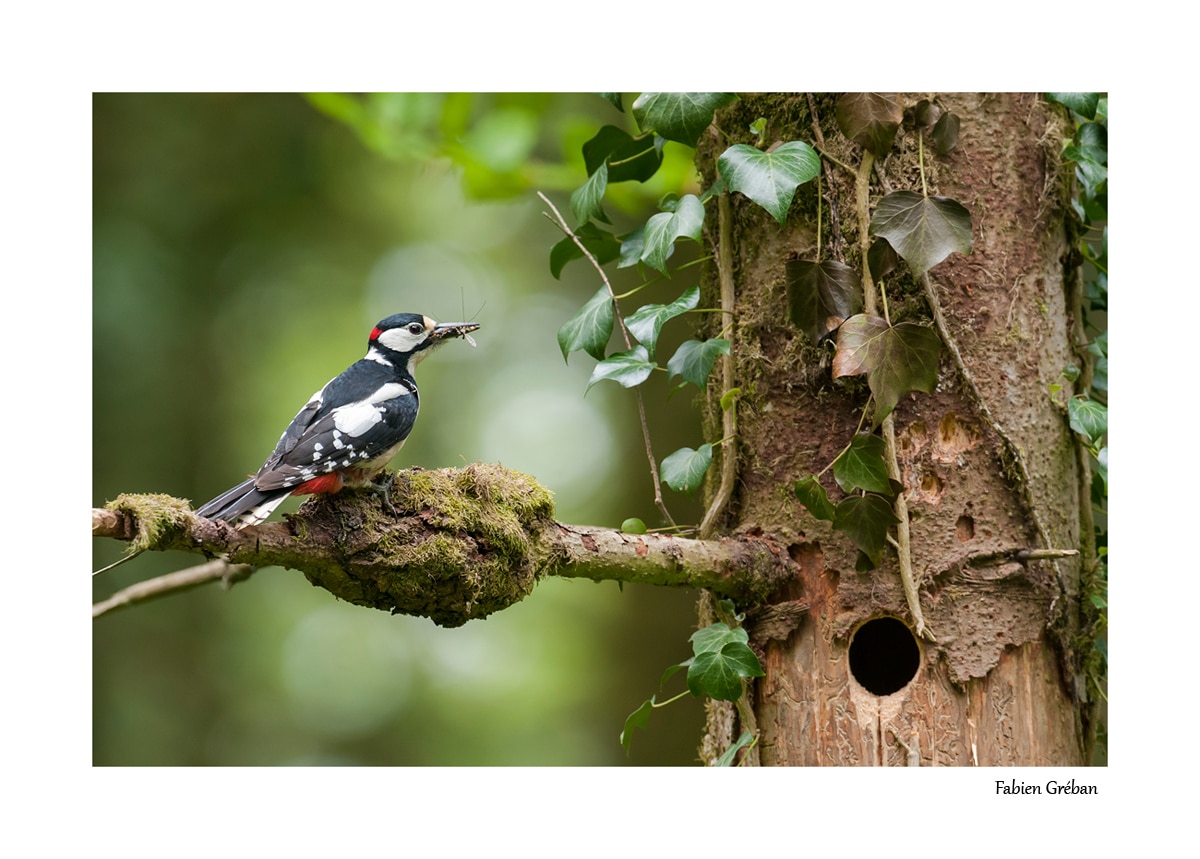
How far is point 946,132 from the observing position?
233 centimetres

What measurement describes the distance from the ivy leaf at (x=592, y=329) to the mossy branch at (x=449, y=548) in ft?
1.24

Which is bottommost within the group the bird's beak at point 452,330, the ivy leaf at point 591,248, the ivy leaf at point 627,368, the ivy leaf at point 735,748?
the ivy leaf at point 735,748

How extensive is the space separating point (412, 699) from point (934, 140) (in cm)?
547

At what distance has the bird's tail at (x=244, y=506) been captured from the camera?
1.77m

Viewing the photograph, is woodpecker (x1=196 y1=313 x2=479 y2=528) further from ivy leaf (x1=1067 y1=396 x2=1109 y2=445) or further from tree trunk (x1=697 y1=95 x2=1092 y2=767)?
ivy leaf (x1=1067 y1=396 x2=1109 y2=445)

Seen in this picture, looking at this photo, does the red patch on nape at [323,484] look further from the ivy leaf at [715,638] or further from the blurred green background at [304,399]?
the blurred green background at [304,399]

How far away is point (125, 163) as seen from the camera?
5371mm

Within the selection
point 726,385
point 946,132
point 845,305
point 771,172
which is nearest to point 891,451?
point 845,305

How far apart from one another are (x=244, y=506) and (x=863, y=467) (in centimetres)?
133

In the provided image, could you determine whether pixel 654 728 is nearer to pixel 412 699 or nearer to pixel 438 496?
pixel 412 699

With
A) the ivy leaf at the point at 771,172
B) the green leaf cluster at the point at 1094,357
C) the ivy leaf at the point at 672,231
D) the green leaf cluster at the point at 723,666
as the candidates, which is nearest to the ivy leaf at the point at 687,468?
the green leaf cluster at the point at 723,666

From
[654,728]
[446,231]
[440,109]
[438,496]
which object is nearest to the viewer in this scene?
[438,496]

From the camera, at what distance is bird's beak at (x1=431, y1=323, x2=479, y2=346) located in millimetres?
2711

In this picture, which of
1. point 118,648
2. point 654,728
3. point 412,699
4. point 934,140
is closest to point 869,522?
point 934,140
